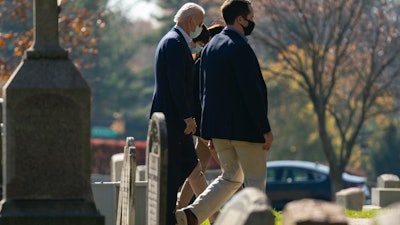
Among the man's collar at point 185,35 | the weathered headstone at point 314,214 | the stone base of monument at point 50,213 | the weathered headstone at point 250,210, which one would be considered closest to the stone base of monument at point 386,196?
the man's collar at point 185,35

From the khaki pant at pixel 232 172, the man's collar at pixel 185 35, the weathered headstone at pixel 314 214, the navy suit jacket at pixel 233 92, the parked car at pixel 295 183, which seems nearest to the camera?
the weathered headstone at pixel 314 214

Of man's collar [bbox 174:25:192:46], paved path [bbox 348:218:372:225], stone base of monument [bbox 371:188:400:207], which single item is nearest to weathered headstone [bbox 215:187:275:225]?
man's collar [bbox 174:25:192:46]

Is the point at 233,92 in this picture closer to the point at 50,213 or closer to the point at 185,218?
the point at 185,218

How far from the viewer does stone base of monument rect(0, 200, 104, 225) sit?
931cm

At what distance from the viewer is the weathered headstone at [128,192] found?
34.8 feet

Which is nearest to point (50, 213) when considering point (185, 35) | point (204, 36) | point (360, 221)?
point (185, 35)

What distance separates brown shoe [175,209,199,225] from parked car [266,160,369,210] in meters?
20.8

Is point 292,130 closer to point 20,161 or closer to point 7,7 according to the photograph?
point 7,7

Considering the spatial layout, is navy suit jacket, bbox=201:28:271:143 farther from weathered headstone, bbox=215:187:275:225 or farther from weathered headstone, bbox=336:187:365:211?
weathered headstone, bbox=336:187:365:211

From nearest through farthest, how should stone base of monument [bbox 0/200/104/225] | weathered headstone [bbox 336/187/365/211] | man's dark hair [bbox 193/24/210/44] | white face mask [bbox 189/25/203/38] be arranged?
stone base of monument [bbox 0/200/104/225] < white face mask [bbox 189/25/203/38] < man's dark hair [bbox 193/24/210/44] < weathered headstone [bbox 336/187/365/211]

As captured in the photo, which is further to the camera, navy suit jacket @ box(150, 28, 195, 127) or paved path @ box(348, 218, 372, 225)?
paved path @ box(348, 218, 372, 225)

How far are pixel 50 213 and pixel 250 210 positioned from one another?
10.6 feet

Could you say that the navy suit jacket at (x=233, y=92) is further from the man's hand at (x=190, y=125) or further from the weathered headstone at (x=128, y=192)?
the weathered headstone at (x=128, y=192)

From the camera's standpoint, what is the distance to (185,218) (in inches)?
411
